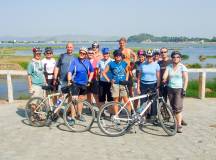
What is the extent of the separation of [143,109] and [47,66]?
2492 mm

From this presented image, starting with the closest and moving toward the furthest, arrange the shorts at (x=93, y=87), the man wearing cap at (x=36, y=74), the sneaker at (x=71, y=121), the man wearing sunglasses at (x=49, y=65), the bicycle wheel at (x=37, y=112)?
the sneaker at (x=71, y=121)
the bicycle wheel at (x=37, y=112)
the man wearing cap at (x=36, y=74)
the man wearing sunglasses at (x=49, y=65)
the shorts at (x=93, y=87)

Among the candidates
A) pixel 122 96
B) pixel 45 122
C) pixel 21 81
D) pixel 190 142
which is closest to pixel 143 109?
pixel 122 96

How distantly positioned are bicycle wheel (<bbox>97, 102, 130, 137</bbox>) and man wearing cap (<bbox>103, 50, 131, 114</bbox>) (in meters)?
0.55

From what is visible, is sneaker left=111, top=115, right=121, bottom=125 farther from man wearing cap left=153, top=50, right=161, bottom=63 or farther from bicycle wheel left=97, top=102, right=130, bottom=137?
man wearing cap left=153, top=50, right=161, bottom=63

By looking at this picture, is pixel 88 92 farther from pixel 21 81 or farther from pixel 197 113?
pixel 21 81

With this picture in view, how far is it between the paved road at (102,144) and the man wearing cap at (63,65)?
1.05 metres

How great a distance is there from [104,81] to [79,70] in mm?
767

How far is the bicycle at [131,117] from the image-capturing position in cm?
662

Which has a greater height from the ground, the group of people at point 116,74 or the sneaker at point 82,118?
the group of people at point 116,74

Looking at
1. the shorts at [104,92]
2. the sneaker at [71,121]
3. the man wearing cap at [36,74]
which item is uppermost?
the man wearing cap at [36,74]

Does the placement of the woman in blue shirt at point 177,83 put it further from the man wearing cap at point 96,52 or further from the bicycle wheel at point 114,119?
the man wearing cap at point 96,52

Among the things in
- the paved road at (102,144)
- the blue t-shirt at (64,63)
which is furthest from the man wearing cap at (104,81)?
the paved road at (102,144)

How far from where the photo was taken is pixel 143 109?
682cm

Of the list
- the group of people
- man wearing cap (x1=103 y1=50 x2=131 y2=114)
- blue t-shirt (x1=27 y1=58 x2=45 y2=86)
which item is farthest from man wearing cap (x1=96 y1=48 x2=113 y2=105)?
blue t-shirt (x1=27 y1=58 x2=45 y2=86)
